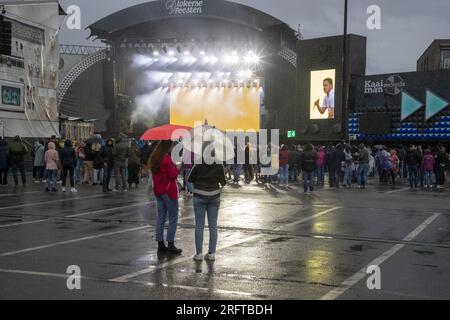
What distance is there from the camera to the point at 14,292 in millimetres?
6148

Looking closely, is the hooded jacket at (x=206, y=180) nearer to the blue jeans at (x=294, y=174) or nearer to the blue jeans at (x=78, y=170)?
the blue jeans at (x=78, y=170)

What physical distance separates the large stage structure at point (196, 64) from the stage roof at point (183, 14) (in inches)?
2.7

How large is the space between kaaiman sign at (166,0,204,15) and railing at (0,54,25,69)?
14.8m

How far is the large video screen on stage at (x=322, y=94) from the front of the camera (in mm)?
36781

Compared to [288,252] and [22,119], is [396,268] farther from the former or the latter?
[22,119]

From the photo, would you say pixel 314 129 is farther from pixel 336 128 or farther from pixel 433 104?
pixel 433 104

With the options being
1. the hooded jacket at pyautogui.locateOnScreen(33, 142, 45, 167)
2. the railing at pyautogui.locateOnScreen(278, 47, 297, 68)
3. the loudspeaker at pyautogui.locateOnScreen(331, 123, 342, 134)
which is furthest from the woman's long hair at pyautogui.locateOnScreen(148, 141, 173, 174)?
the railing at pyautogui.locateOnScreen(278, 47, 297, 68)

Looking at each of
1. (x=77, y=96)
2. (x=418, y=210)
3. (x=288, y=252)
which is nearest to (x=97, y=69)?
(x=77, y=96)

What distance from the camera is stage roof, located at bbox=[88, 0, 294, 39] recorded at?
136 ft

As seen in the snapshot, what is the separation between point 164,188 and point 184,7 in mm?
35328

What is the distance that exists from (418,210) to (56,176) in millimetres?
10595

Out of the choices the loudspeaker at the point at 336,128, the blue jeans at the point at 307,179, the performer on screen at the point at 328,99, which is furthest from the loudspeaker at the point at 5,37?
the loudspeaker at the point at 336,128

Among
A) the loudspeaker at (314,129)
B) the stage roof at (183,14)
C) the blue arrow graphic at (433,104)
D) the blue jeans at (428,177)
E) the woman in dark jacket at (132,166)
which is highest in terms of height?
the stage roof at (183,14)

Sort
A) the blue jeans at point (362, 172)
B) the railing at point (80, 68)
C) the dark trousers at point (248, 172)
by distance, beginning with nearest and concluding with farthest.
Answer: the blue jeans at point (362, 172)
the dark trousers at point (248, 172)
the railing at point (80, 68)
